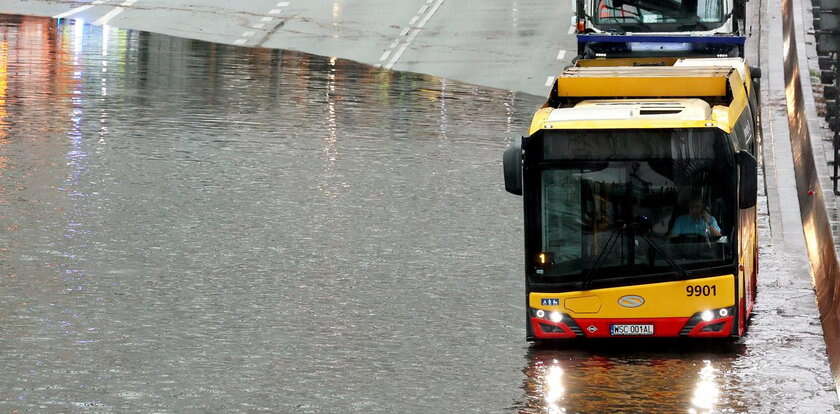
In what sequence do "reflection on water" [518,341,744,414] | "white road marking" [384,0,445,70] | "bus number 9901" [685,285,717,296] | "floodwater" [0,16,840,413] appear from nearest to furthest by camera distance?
"reflection on water" [518,341,744,414]
"floodwater" [0,16,840,413]
"bus number 9901" [685,285,717,296]
"white road marking" [384,0,445,70]

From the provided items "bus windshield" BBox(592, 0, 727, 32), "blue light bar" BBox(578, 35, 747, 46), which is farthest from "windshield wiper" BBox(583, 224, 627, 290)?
"bus windshield" BBox(592, 0, 727, 32)

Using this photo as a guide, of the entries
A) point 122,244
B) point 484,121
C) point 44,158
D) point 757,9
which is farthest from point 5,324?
point 757,9

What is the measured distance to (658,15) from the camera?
33250 mm

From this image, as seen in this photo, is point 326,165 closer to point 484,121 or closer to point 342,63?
point 484,121

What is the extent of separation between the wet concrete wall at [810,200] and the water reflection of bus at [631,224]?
4.32 feet

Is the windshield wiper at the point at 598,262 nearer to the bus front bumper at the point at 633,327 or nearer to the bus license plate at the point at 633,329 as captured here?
the bus front bumper at the point at 633,327

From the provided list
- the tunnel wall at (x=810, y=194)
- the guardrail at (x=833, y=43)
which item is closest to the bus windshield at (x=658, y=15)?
the tunnel wall at (x=810, y=194)

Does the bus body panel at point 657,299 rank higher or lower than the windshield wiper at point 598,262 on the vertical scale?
lower

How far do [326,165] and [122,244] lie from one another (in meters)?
7.26

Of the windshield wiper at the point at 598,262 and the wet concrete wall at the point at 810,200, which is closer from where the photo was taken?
the windshield wiper at the point at 598,262

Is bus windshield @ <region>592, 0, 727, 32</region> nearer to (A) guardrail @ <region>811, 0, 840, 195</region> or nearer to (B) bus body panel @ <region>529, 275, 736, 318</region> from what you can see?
(A) guardrail @ <region>811, 0, 840, 195</region>

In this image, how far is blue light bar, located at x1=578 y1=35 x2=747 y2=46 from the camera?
106 feet

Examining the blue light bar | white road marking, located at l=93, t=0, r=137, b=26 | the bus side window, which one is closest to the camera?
the bus side window

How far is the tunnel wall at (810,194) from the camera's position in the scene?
17000mm
